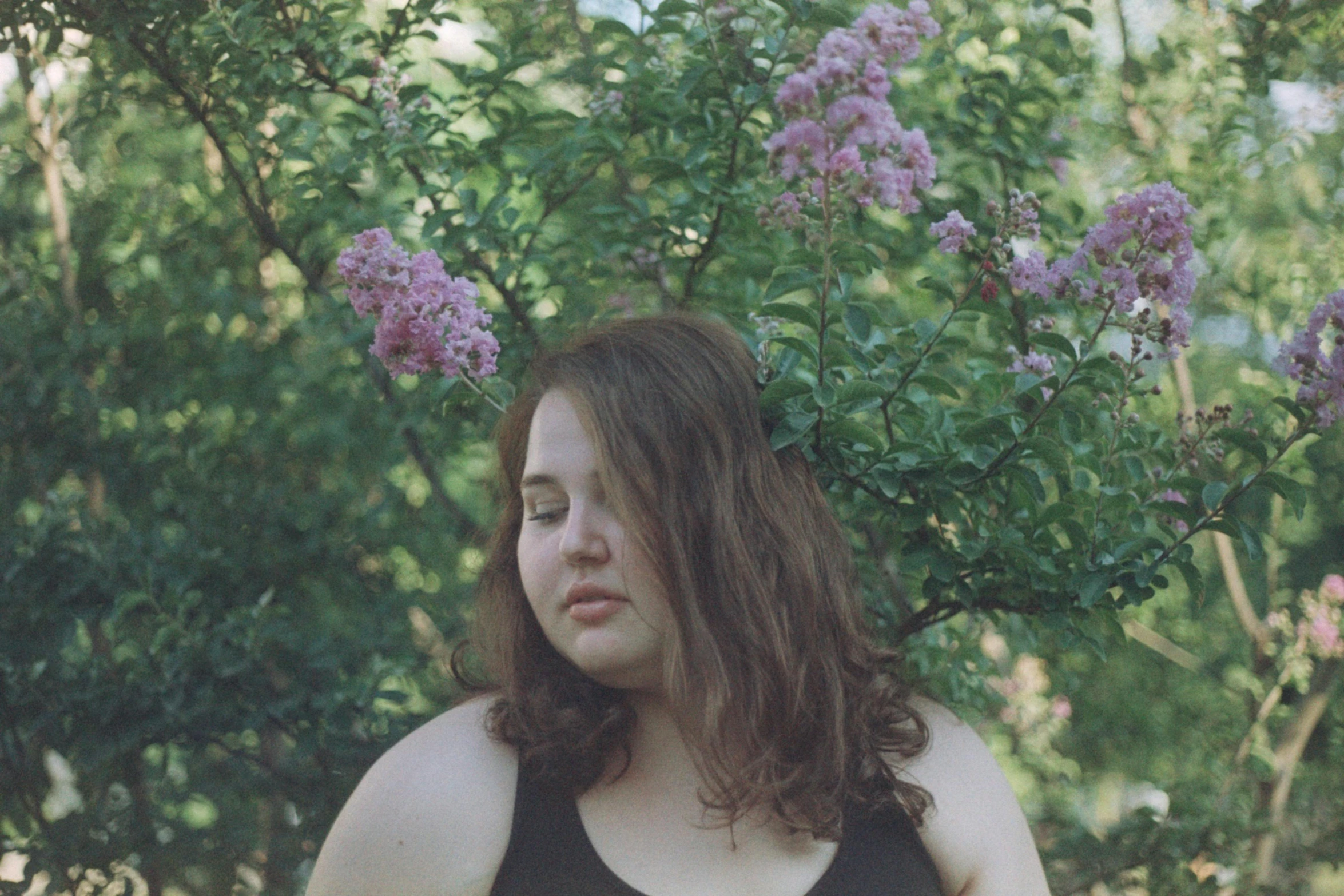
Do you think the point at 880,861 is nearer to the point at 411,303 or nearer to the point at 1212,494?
the point at 1212,494

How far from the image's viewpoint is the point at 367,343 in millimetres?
2426

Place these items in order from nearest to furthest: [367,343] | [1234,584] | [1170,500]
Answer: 1. [1170,500]
2. [367,343]
3. [1234,584]

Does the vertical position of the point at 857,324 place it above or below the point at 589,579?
above

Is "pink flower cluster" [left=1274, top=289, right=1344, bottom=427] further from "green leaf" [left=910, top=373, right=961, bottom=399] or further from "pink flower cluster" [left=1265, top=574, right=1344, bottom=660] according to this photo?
"pink flower cluster" [left=1265, top=574, right=1344, bottom=660]

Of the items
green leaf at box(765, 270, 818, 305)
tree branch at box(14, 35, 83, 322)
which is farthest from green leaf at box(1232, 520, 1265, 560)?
tree branch at box(14, 35, 83, 322)

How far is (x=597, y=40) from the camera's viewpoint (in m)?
2.37

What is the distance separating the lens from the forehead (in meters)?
1.46

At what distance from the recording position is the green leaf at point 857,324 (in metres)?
1.43

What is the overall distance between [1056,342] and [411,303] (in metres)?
0.79

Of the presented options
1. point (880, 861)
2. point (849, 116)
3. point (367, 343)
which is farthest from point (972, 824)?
point (367, 343)

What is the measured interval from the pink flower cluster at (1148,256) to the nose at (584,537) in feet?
1.89

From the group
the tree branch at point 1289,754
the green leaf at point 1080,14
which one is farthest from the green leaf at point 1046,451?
the tree branch at point 1289,754

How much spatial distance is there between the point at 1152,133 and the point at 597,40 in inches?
53.8

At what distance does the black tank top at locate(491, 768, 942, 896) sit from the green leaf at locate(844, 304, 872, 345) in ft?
1.87
